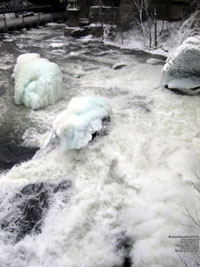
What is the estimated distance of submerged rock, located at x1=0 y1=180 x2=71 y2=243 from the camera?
418 cm

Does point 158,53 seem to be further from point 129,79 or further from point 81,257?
point 81,257

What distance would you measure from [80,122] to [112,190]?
1.70 meters

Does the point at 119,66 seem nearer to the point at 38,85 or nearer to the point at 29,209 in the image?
the point at 38,85

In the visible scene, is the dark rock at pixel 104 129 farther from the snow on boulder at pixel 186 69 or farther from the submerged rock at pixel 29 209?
the snow on boulder at pixel 186 69

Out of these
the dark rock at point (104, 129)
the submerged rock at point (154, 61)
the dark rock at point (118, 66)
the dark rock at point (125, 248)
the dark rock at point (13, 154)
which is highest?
the submerged rock at point (154, 61)

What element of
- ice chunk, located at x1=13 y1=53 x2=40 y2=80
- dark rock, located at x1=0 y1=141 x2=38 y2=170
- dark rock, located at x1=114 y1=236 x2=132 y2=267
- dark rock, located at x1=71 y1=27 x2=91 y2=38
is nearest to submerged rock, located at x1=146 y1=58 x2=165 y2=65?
ice chunk, located at x1=13 y1=53 x2=40 y2=80

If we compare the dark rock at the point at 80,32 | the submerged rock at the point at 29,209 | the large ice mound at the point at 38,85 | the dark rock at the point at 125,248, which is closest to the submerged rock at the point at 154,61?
the large ice mound at the point at 38,85

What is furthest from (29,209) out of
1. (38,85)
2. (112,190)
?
(38,85)

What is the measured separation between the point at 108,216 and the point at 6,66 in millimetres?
8759

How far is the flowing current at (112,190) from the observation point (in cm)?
381

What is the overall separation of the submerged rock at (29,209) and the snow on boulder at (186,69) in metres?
4.91

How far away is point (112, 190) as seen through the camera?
4.74 metres

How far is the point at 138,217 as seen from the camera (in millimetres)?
4238

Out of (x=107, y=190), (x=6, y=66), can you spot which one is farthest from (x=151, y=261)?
(x=6, y=66)
